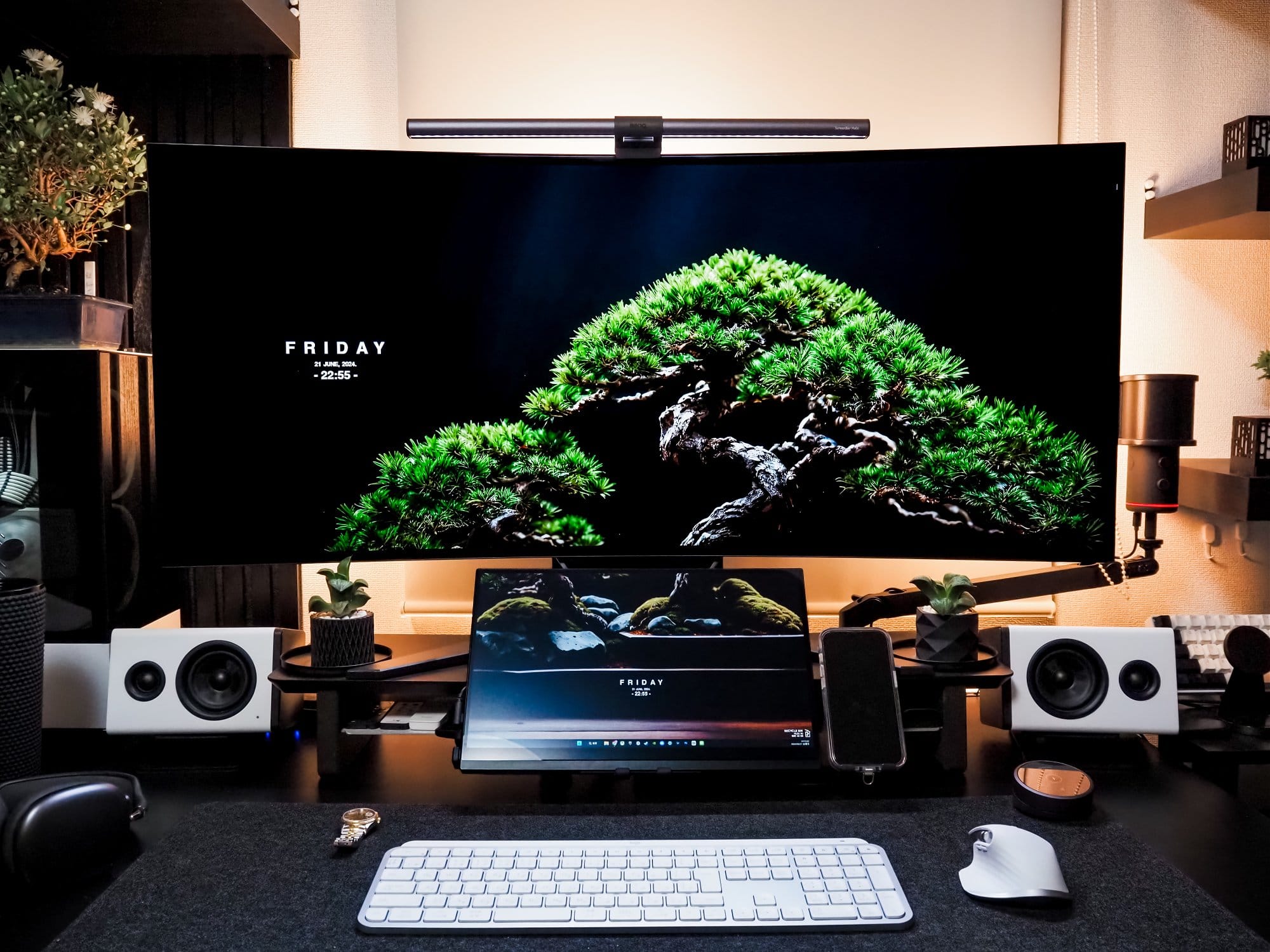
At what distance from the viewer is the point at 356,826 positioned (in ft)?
2.89

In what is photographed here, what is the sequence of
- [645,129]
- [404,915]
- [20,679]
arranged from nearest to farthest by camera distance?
1. [404,915]
2. [20,679]
3. [645,129]

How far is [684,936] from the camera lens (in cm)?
72

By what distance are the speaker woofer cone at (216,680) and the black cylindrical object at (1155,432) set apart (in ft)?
4.40

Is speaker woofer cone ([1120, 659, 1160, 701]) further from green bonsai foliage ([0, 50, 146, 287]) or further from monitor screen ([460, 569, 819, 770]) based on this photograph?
green bonsai foliage ([0, 50, 146, 287])

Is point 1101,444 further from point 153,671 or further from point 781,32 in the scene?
point 153,671

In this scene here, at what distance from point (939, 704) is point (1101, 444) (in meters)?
0.40

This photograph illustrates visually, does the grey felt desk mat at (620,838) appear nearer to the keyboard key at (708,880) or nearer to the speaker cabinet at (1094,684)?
the keyboard key at (708,880)

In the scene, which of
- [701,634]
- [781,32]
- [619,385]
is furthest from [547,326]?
[781,32]

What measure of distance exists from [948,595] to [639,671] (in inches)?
15.8

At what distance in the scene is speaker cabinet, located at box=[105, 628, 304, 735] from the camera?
1.09 m

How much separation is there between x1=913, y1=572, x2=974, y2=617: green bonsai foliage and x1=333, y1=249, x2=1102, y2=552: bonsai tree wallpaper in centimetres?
10

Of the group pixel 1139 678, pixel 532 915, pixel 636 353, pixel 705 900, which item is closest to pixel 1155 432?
pixel 1139 678

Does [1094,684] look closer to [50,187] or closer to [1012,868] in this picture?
[1012,868]

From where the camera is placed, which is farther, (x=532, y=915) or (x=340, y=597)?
(x=340, y=597)
